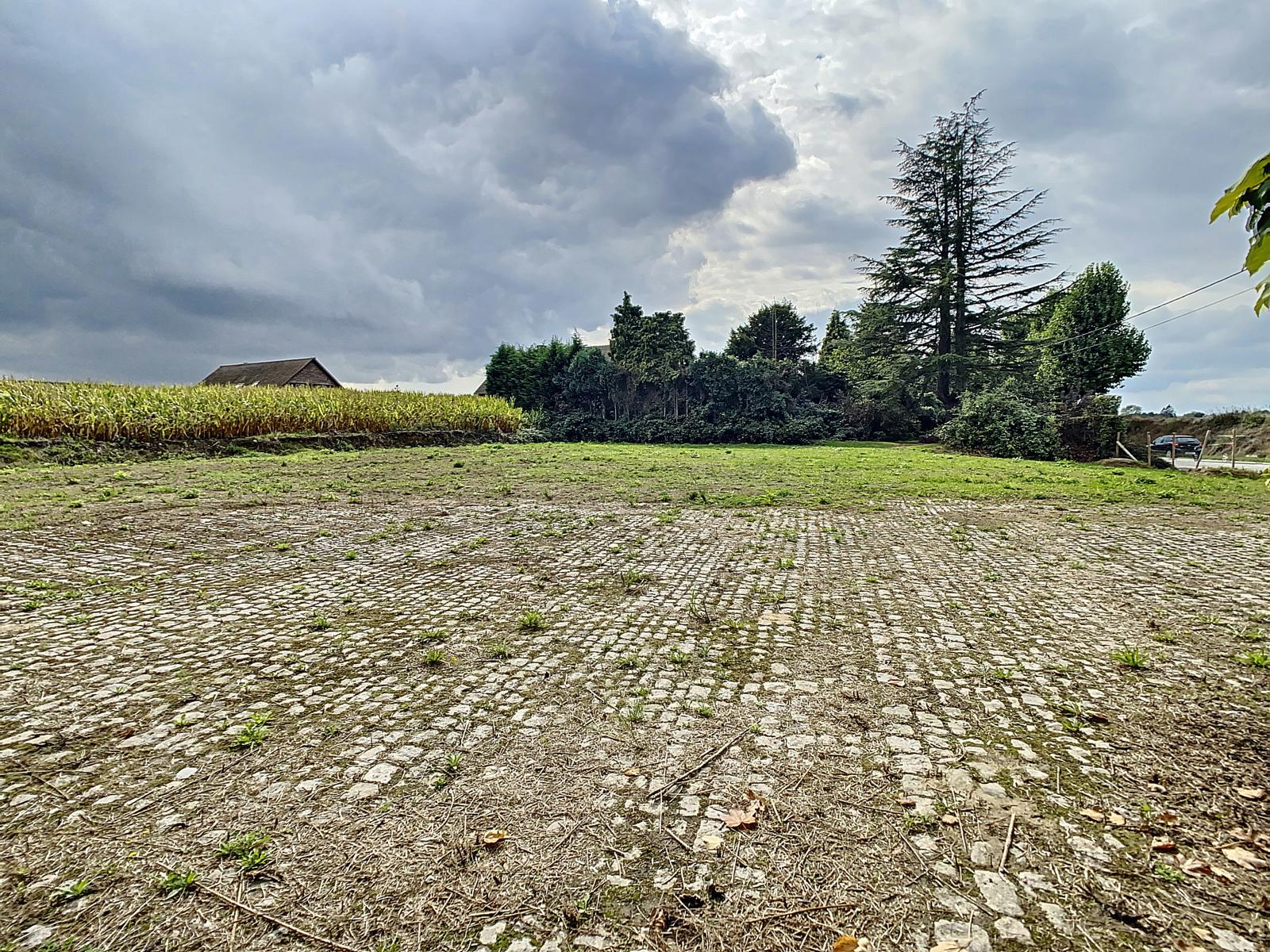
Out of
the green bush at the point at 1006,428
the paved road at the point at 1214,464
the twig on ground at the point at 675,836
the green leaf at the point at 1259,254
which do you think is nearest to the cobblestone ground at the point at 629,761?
the twig on ground at the point at 675,836

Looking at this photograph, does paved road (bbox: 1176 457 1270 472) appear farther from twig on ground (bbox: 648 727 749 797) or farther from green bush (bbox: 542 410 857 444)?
twig on ground (bbox: 648 727 749 797)

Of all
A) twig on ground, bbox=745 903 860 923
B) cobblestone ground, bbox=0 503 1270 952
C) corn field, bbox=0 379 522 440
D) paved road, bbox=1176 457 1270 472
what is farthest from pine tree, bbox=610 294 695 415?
twig on ground, bbox=745 903 860 923

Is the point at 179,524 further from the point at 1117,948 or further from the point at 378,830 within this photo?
the point at 1117,948

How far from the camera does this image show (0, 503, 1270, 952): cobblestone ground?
1774mm

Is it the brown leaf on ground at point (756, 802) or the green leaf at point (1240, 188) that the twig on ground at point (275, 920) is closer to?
the brown leaf on ground at point (756, 802)

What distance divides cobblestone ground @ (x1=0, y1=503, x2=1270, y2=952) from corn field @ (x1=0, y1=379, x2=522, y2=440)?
1165cm

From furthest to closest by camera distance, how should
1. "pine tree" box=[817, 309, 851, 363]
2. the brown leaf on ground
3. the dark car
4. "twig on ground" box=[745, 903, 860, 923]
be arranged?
"pine tree" box=[817, 309, 851, 363] < the dark car < the brown leaf on ground < "twig on ground" box=[745, 903, 860, 923]

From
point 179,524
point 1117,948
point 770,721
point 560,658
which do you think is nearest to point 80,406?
point 179,524

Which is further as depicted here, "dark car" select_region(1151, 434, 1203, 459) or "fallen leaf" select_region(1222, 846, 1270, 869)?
"dark car" select_region(1151, 434, 1203, 459)

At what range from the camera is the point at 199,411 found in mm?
16219

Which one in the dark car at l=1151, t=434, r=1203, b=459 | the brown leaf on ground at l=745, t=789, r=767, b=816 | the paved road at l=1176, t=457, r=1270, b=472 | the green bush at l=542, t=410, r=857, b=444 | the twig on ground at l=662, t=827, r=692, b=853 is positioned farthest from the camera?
the green bush at l=542, t=410, r=857, b=444

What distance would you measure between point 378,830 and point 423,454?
1657 centimetres

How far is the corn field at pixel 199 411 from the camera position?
534 inches

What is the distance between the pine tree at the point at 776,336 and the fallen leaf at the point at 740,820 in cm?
4404
